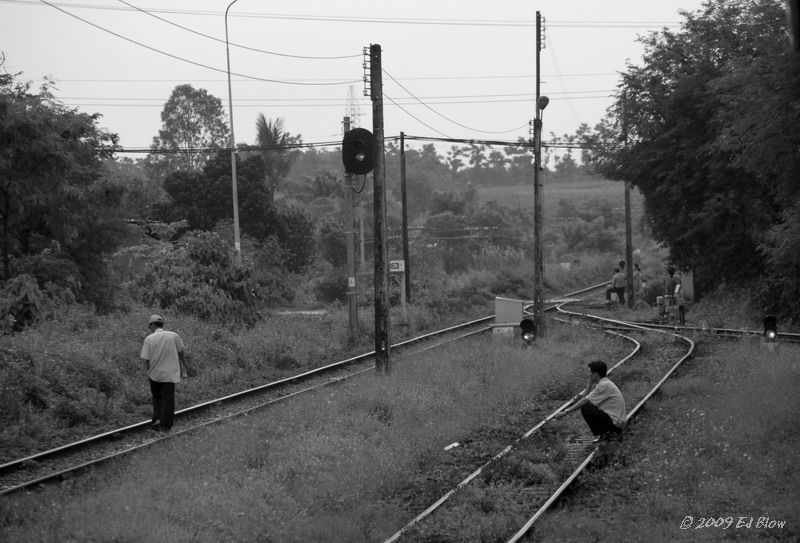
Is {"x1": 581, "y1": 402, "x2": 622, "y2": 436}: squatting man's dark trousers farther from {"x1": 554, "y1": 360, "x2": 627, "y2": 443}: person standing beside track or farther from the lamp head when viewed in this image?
the lamp head

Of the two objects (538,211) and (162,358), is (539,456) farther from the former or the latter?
(538,211)

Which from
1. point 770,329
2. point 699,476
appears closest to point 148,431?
point 699,476

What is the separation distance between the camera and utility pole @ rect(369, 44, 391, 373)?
18609 mm

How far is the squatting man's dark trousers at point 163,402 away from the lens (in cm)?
1373

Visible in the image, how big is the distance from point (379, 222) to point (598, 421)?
7.80 m

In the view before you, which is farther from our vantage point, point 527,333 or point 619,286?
point 619,286

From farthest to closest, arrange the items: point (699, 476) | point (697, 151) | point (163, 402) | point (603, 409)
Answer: point (697, 151) < point (163, 402) < point (603, 409) < point (699, 476)

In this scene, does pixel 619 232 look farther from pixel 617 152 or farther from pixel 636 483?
pixel 636 483

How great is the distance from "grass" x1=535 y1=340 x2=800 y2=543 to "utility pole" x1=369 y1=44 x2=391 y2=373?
240 inches

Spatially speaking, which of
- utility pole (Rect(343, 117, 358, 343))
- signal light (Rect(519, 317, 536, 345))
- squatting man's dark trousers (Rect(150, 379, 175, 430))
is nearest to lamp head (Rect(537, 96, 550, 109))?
utility pole (Rect(343, 117, 358, 343))

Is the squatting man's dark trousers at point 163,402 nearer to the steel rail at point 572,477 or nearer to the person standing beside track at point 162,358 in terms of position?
the person standing beside track at point 162,358

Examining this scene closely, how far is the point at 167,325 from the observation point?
2350 centimetres

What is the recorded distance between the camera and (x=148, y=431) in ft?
47.2

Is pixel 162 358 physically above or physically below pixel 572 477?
above
